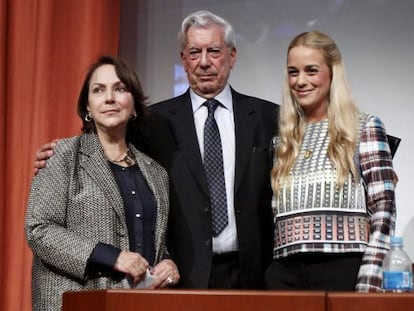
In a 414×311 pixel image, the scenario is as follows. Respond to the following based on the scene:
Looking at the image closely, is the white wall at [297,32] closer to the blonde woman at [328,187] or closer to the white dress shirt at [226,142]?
the white dress shirt at [226,142]

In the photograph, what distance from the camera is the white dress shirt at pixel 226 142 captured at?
8.78 ft

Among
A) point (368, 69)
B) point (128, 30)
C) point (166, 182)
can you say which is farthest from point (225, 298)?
point (128, 30)

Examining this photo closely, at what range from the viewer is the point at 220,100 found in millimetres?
2889

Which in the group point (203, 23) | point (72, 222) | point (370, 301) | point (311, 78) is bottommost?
point (370, 301)

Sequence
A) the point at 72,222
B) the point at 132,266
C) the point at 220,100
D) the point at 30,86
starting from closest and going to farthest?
the point at 132,266, the point at 72,222, the point at 220,100, the point at 30,86

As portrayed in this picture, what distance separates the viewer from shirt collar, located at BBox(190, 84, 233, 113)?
2885mm

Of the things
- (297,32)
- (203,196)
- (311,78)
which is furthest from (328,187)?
(297,32)

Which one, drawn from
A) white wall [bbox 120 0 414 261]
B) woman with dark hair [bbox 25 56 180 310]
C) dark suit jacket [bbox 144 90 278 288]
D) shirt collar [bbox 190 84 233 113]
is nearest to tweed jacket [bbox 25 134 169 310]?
woman with dark hair [bbox 25 56 180 310]

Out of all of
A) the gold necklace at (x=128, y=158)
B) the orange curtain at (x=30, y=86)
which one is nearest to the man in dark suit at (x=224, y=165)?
the gold necklace at (x=128, y=158)

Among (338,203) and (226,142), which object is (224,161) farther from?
(338,203)

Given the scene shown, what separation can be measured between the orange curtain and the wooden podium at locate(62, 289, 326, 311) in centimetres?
168

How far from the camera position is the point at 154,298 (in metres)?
1.72

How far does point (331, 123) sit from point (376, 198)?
29 centimetres

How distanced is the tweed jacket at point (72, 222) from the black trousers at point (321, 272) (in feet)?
1.33
